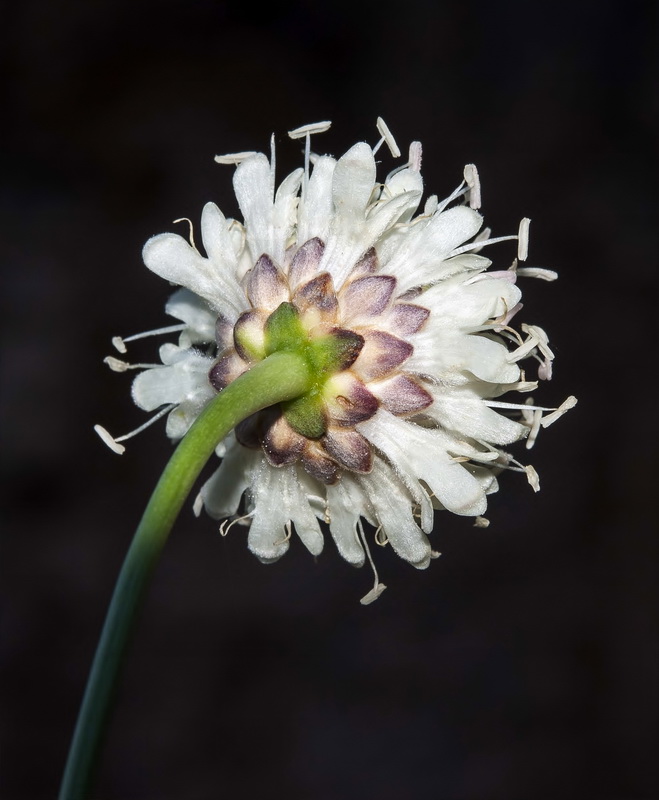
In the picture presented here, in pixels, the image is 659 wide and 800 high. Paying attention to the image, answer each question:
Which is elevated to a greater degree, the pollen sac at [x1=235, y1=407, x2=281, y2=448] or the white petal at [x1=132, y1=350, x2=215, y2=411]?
the white petal at [x1=132, y1=350, x2=215, y2=411]

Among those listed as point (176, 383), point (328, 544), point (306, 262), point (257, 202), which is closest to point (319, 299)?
point (306, 262)

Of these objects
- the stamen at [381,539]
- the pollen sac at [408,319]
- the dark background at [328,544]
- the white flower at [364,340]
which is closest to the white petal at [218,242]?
the white flower at [364,340]

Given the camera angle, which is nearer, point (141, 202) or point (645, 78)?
point (141, 202)

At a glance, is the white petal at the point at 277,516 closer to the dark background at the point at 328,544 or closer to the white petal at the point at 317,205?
the white petal at the point at 317,205

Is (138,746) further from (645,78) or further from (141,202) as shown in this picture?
(645,78)

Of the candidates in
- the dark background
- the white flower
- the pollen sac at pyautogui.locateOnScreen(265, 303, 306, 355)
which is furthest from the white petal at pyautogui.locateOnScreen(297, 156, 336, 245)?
the dark background

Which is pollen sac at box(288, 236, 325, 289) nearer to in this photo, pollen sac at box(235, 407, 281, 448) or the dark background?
pollen sac at box(235, 407, 281, 448)

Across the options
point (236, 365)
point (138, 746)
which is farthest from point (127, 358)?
point (236, 365)
